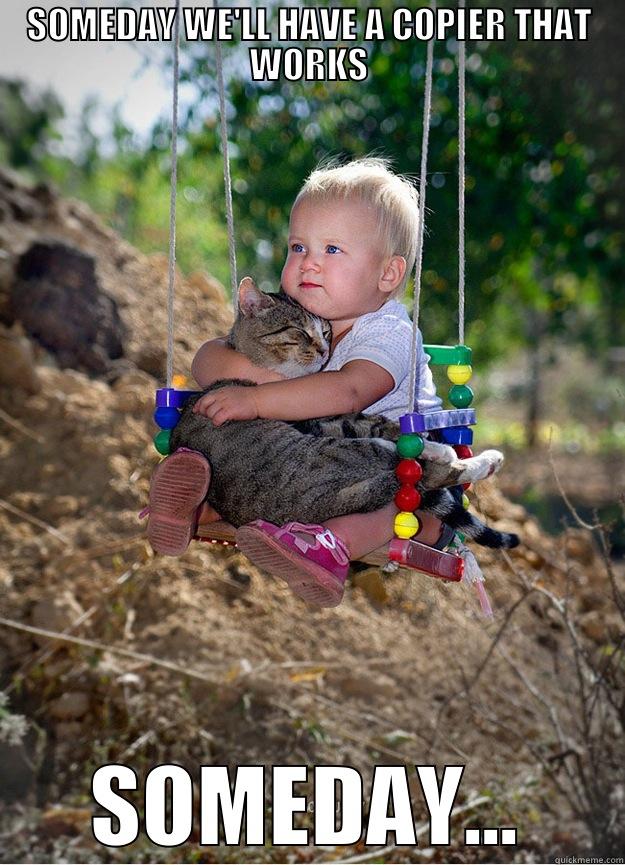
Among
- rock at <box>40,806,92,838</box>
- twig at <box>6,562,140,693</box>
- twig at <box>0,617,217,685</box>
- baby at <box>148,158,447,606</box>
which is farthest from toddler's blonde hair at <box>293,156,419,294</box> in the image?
rock at <box>40,806,92,838</box>

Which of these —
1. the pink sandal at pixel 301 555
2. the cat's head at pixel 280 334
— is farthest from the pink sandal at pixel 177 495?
the cat's head at pixel 280 334

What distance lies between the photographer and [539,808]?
167 inches

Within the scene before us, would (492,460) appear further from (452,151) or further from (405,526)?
(452,151)

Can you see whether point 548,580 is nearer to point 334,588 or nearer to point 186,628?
point 186,628

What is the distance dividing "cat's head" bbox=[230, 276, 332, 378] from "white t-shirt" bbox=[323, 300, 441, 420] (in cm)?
A: 6

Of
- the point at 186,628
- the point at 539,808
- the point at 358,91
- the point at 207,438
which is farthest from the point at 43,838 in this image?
the point at 358,91

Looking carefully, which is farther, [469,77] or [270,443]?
[469,77]

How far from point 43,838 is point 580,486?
20.7ft

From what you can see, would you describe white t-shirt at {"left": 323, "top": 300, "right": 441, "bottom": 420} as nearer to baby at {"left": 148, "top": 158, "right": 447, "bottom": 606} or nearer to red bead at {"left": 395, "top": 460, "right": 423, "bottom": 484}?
baby at {"left": 148, "top": 158, "right": 447, "bottom": 606}

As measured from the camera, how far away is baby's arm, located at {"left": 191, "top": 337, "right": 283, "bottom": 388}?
2225 millimetres

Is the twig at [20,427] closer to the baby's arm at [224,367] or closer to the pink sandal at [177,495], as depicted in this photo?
the baby's arm at [224,367]

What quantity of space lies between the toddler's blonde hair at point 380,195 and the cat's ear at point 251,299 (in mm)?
201

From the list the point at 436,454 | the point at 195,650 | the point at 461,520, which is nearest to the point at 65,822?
the point at 195,650

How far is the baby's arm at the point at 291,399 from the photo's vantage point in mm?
2094
